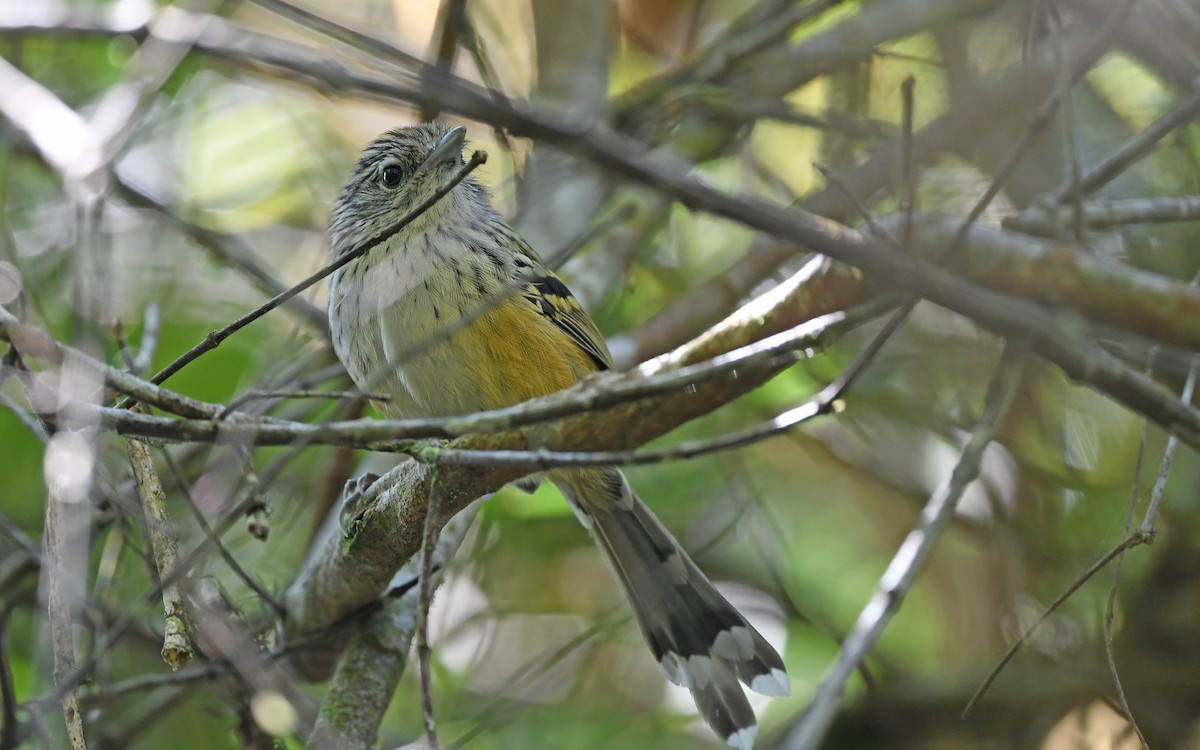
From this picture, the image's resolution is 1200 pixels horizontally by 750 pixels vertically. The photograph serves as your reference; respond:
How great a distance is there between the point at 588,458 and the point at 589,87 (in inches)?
165

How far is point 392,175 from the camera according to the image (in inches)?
190

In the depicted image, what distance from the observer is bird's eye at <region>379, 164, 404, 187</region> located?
15.8ft

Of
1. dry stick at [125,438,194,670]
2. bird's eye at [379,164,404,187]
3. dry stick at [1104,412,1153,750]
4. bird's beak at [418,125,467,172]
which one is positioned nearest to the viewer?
dry stick at [125,438,194,670]

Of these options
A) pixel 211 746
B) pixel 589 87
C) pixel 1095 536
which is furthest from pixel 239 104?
pixel 1095 536

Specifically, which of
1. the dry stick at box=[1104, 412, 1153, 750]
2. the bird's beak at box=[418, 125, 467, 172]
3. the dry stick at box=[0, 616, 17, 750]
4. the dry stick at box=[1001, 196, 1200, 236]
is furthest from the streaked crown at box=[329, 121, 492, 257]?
the dry stick at box=[1104, 412, 1153, 750]

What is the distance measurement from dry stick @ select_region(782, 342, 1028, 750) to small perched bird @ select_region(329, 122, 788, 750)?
45.0 inches

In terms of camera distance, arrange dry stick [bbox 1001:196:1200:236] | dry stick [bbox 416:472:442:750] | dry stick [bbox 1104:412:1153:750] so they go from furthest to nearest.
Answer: dry stick [bbox 1001:196:1200:236]
dry stick [bbox 1104:412:1153:750]
dry stick [bbox 416:472:442:750]

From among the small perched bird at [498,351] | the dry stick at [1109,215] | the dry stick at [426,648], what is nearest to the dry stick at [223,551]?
the small perched bird at [498,351]

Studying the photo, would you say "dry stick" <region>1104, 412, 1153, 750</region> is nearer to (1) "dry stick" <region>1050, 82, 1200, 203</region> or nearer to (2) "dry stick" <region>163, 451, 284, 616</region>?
(1) "dry stick" <region>1050, 82, 1200, 203</region>

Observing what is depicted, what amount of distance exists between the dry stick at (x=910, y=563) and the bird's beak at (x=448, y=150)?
2122mm

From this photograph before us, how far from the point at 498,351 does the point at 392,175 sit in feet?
4.23

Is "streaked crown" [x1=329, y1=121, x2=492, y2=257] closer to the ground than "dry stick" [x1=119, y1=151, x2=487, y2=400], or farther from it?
farther from it

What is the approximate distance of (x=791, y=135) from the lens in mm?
6859

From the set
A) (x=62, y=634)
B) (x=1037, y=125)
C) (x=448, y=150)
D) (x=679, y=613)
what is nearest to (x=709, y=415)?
(x=679, y=613)
